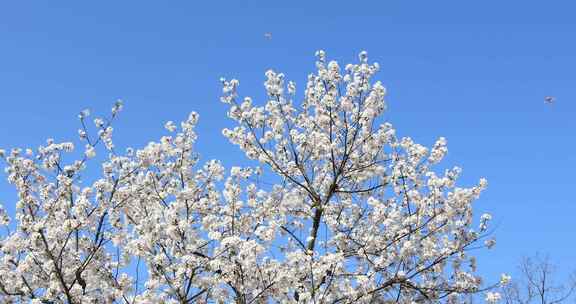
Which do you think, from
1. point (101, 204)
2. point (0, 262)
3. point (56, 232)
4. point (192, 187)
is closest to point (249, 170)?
point (192, 187)

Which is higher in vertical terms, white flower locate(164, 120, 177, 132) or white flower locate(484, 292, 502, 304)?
white flower locate(164, 120, 177, 132)

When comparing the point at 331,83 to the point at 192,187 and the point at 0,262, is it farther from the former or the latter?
the point at 0,262

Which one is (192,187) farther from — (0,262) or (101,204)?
(0,262)

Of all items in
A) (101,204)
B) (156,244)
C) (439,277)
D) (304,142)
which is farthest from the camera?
(304,142)

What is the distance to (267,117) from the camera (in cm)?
1544

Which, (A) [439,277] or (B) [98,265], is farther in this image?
(A) [439,277]

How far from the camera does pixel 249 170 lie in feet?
46.6

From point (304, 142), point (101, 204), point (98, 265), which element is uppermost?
point (304, 142)

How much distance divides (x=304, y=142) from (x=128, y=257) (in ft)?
15.2

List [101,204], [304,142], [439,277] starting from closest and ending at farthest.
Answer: [101,204], [439,277], [304,142]

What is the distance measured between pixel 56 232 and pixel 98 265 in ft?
→ 3.41

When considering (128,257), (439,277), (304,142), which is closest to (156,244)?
(128,257)

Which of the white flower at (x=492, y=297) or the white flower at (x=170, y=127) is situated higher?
the white flower at (x=170, y=127)

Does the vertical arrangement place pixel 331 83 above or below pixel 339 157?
above
